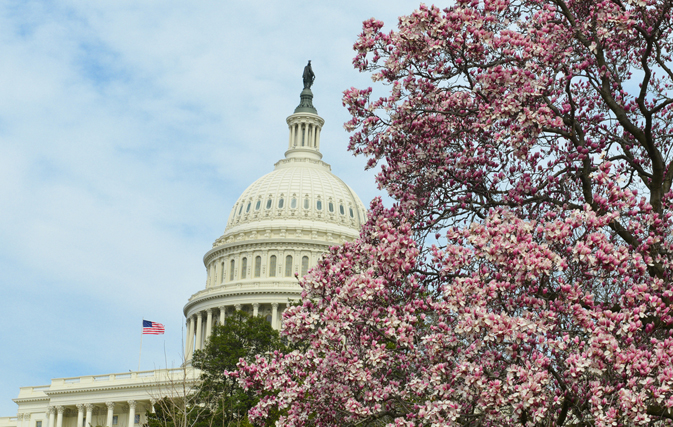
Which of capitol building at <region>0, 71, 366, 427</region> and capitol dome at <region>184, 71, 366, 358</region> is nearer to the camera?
capitol building at <region>0, 71, 366, 427</region>

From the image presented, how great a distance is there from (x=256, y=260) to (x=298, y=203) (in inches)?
430

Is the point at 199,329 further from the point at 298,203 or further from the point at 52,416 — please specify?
the point at 298,203

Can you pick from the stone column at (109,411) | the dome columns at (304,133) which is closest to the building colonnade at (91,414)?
the stone column at (109,411)

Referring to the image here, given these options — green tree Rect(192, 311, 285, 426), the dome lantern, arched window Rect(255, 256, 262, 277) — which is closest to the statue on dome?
the dome lantern

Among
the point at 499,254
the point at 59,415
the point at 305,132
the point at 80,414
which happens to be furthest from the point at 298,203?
the point at 499,254

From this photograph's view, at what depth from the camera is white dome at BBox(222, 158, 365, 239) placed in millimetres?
125562

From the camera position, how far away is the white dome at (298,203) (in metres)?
126

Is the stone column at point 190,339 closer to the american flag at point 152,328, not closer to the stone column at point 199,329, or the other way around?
the stone column at point 199,329

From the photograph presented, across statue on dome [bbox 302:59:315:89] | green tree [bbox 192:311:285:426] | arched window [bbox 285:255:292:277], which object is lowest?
green tree [bbox 192:311:285:426]

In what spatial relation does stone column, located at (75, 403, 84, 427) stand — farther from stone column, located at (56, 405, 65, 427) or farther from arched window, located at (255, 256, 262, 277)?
arched window, located at (255, 256, 262, 277)

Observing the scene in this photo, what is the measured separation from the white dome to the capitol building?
145mm

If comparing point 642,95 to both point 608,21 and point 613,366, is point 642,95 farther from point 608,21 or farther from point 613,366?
point 613,366

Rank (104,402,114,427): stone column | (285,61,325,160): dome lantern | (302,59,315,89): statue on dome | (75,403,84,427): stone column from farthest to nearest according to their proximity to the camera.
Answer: (302,59,315,89): statue on dome, (285,61,325,160): dome lantern, (75,403,84,427): stone column, (104,402,114,427): stone column

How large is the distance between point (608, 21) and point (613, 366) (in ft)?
21.1
